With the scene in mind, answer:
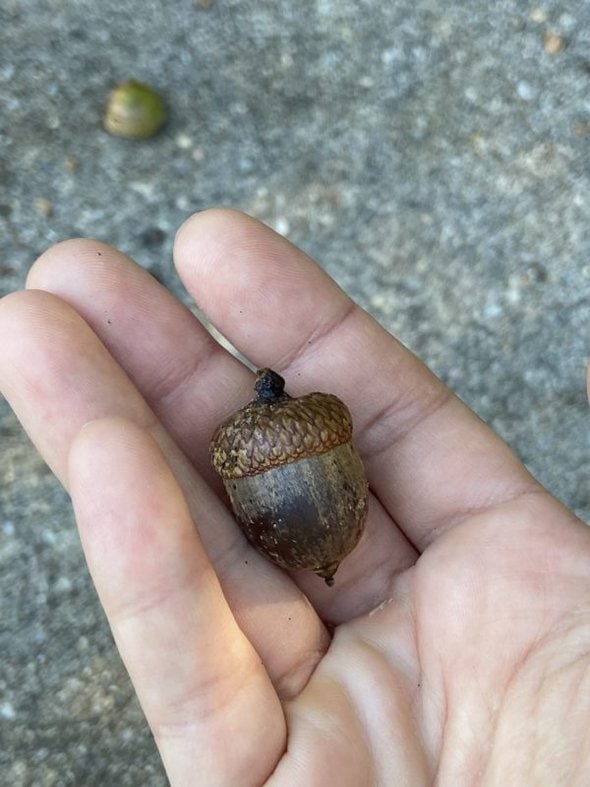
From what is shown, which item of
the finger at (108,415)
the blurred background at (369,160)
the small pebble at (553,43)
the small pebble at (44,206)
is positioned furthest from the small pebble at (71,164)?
the small pebble at (553,43)

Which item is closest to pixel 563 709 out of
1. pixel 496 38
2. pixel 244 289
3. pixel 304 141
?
pixel 244 289


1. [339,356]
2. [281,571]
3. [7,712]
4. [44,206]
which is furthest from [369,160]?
[7,712]

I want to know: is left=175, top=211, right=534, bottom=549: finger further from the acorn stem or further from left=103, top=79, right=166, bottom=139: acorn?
left=103, top=79, right=166, bottom=139: acorn

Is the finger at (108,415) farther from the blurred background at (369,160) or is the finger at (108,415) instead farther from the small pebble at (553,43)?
the small pebble at (553,43)

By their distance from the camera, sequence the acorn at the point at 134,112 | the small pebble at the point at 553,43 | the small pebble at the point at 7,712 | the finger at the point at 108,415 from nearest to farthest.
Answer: the finger at the point at 108,415 → the small pebble at the point at 7,712 → the acorn at the point at 134,112 → the small pebble at the point at 553,43

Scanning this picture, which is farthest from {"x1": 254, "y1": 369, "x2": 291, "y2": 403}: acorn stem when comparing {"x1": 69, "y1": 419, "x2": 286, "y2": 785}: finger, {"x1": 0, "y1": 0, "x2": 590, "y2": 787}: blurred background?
{"x1": 0, "y1": 0, "x2": 590, "y2": 787}: blurred background
